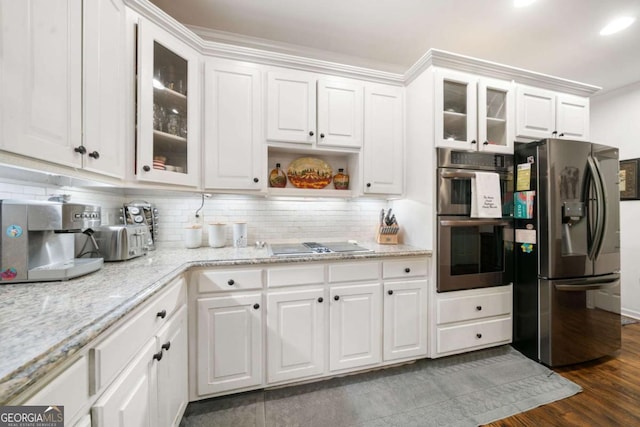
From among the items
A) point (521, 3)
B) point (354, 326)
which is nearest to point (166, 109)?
point (354, 326)

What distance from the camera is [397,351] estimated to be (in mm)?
1858

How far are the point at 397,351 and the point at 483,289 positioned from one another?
0.90 m

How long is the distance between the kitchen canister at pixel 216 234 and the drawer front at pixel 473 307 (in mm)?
1840

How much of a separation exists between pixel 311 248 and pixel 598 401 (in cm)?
217

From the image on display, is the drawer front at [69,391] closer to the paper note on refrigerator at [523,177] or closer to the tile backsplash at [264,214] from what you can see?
the tile backsplash at [264,214]

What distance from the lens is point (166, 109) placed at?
165cm

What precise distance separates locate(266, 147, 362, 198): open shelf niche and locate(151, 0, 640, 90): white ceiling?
1009 mm

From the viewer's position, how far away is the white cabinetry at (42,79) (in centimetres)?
75

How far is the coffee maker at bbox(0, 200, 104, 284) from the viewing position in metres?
0.91

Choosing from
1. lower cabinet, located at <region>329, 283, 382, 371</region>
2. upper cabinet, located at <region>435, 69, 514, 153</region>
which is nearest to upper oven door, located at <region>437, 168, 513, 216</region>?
upper cabinet, located at <region>435, 69, 514, 153</region>

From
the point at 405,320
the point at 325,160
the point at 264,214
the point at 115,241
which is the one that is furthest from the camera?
the point at 325,160

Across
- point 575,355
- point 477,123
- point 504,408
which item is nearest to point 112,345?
point 504,408

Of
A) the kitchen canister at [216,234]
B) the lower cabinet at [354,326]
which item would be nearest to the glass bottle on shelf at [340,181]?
the lower cabinet at [354,326]

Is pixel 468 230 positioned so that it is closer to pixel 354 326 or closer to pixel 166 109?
pixel 354 326
